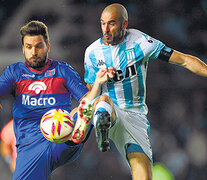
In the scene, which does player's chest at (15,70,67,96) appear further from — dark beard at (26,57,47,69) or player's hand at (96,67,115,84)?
player's hand at (96,67,115,84)

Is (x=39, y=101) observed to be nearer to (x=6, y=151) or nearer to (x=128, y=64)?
(x=128, y=64)

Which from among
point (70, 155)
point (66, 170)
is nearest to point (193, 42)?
point (66, 170)

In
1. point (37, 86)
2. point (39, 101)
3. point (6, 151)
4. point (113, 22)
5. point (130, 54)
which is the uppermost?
point (113, 22)

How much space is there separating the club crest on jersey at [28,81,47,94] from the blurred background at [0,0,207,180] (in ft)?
7.00

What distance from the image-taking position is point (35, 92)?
12.8 feet

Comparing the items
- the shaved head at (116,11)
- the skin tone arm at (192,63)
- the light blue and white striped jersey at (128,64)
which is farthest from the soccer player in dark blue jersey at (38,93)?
the skin tone arm at (192,63)

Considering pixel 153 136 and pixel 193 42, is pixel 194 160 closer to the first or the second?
pixel 153 136

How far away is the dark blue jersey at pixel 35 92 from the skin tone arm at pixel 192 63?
0.97 meters

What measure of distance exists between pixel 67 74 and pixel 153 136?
8.37ft

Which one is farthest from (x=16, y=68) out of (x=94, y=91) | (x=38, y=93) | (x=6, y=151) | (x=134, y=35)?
(x=6, y=151)

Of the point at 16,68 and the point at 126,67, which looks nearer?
the point at 16,68

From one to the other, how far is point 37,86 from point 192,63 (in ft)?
4.92

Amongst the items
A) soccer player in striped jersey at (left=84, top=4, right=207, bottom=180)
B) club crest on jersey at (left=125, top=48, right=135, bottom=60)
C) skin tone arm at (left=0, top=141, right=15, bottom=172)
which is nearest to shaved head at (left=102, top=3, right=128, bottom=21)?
soccer player in striped jersey at (left=84, top=4, right=207, bottom=180)

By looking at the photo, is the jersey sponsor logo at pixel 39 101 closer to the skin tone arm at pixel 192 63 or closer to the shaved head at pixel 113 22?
the shaved head at pixel 113 22
